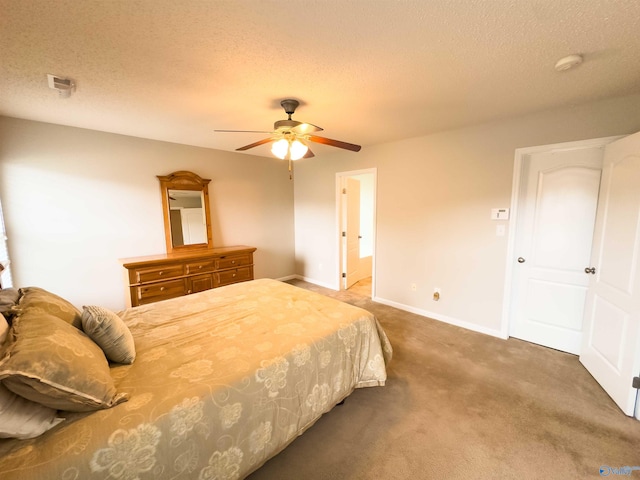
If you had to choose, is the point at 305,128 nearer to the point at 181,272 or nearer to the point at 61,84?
the point at 61,84

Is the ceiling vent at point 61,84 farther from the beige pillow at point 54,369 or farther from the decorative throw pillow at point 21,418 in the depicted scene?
the decorative throw pillow at point 21,418

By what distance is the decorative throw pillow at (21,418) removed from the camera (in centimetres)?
88

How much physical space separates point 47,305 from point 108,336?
15.0 inches

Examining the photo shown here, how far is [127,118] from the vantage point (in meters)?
2.69

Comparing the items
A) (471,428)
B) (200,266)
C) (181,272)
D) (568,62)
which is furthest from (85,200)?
(568,62)

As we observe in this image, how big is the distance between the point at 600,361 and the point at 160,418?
3.17 meters

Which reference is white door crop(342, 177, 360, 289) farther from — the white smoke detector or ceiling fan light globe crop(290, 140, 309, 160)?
the white smoke detector

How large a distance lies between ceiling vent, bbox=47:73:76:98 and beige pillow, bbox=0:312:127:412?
5.52ft

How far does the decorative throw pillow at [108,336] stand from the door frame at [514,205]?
11.2ft

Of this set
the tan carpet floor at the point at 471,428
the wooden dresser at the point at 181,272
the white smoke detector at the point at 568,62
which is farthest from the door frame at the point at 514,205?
the wooden dresser at the point at 181,272

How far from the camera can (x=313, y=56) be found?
1.62 meters

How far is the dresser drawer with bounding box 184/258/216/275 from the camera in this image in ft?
11.2

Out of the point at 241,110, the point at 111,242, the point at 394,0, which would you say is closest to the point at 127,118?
the point at 241,110

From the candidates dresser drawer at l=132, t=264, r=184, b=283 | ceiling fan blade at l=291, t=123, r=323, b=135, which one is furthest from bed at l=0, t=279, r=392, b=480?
ceiling fan blade at l=291, t=123, r=323, b=135
